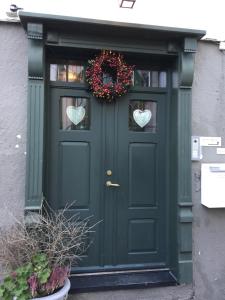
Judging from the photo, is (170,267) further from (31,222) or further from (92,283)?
(31,222)

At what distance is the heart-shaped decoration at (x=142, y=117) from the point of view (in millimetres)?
4082

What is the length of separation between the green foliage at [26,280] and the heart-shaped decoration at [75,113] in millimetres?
1631

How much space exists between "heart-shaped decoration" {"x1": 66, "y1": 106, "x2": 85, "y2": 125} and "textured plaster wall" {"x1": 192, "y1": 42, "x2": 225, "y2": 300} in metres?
1.35

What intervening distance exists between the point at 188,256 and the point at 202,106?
1.79 metres

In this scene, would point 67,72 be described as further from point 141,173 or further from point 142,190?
point 142,190

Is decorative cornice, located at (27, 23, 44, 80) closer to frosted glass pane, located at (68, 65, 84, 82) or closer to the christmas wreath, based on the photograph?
frosted glass pane, located at (68, 65, 84, 82)

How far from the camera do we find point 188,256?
151 inches

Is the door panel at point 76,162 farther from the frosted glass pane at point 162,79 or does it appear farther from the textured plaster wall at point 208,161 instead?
the textured plaster wall at point 208,161

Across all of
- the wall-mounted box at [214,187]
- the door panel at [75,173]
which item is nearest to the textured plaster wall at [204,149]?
the wall-mounted box at [214,187]

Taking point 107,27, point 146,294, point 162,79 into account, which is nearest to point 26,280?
point 146,294

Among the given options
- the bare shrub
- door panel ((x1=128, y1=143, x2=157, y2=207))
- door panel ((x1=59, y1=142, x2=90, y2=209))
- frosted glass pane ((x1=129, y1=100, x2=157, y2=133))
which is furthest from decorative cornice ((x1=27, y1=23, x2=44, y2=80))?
the bare shrub

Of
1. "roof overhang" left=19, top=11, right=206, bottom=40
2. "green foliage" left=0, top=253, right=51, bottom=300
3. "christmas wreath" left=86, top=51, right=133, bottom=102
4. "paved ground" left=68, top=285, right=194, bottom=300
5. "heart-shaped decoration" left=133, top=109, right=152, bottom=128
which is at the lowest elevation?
"paved ground" left=68, top=285, right=194, bottom=300

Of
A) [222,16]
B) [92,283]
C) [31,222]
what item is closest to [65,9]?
[222,16]

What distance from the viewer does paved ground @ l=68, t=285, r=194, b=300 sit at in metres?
3.64
